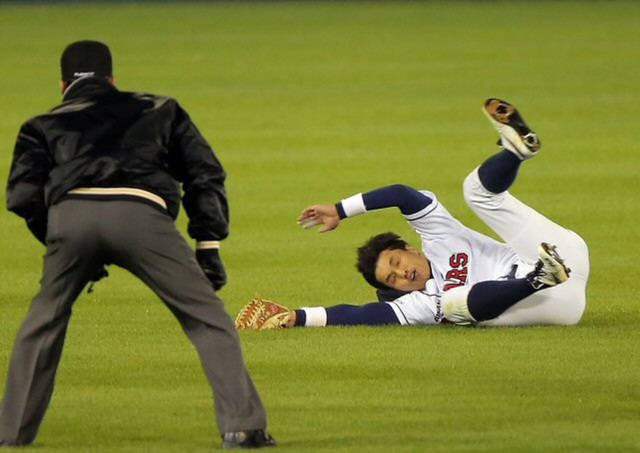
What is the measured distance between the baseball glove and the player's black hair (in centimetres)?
52

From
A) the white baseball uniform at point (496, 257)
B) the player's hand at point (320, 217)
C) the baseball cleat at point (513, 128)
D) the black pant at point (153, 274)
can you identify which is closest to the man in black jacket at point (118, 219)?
the black pant at point (153, 274)

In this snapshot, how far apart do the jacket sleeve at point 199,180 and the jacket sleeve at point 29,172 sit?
21.3 inches

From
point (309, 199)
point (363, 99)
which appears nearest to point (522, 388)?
point (309, 199)

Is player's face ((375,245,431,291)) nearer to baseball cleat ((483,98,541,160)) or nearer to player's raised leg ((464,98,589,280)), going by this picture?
player's raised leg ((464,98,589,280))

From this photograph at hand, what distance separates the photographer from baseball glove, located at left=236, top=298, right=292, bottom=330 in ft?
36.1

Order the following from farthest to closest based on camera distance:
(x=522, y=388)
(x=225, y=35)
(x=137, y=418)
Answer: (x=225, y=35), (x=522, y=388), (x=137, y=418)

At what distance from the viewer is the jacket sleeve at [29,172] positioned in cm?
775

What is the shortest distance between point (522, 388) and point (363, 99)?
1731 centimetres

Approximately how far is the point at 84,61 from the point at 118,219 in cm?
74

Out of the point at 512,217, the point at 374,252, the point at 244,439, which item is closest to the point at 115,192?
the point at 244,439

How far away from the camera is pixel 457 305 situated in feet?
34.8

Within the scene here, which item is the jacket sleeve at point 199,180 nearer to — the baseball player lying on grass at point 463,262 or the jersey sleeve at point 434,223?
the baseball player lying on grass at point 463,262

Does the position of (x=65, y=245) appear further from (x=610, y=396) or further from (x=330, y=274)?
(x=330, y=274)

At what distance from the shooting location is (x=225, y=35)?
39500 mm
